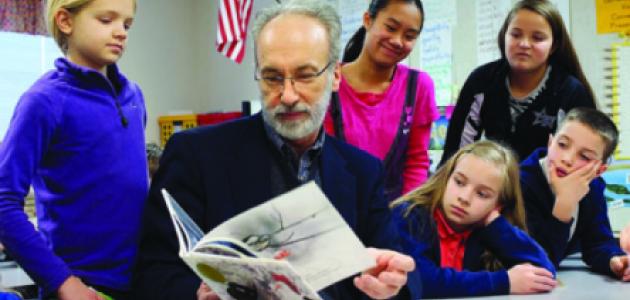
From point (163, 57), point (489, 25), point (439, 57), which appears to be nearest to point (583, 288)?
point (489, 25)

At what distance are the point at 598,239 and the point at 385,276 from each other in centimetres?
133

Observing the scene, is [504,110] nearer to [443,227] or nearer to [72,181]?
[443,227]

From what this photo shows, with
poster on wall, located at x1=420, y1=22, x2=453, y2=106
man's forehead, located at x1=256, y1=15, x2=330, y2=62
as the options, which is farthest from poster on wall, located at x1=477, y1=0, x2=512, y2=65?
man's forehead, located at x1=256, y1=15, x2=330, y2=62

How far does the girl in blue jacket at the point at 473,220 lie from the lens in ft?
5.92

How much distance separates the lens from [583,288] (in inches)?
68.4

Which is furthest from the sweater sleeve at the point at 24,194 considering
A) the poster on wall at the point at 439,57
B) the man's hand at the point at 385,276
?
the poster on wall at the point at 439,57

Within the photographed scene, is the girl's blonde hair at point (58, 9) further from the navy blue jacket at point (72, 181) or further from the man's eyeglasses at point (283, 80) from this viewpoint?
the man's eyeglasses at point (283, 80)

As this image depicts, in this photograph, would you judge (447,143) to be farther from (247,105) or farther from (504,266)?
(247,105)

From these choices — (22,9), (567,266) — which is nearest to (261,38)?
(567,266)

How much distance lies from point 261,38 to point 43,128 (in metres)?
0.45

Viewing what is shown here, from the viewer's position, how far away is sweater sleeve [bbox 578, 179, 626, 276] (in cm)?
200

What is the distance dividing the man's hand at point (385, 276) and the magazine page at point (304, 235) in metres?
0.13

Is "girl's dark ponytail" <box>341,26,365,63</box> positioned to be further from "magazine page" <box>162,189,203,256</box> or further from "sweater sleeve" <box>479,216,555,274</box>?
"magazine page" <box>162,189,203,256</box>

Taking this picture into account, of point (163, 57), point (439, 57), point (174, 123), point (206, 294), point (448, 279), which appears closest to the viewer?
point (206, 294)
